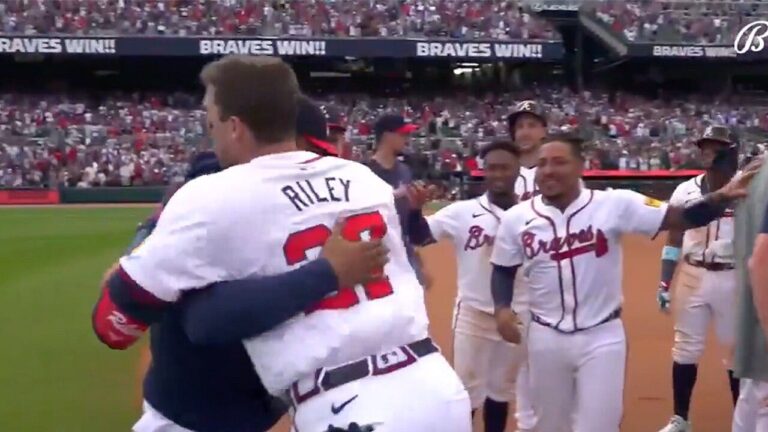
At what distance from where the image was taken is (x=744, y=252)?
3.98 metres

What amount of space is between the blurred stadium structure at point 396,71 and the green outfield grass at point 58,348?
13.6 m

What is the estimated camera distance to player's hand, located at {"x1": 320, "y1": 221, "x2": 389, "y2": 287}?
2.26m

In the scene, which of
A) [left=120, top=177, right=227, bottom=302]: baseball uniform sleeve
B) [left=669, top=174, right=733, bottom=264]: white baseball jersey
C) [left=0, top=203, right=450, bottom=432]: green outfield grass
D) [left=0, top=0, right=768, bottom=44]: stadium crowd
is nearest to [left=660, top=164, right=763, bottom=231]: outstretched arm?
[left=669, top=174, right=733, bottom=264]: white baseball jersey

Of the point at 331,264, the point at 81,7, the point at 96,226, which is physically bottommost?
the point at 96,226

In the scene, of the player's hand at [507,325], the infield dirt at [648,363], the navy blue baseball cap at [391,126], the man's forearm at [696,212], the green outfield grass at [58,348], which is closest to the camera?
the man's forearm at [696,212]

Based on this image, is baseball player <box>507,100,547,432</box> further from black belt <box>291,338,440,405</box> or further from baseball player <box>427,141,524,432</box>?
black belt <box>291,338,440,405</box>

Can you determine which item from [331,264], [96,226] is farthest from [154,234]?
[96,226]

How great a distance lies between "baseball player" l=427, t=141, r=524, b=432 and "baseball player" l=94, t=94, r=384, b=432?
10.2ft

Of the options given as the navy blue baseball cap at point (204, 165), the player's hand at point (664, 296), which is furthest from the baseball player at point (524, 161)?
the navy blue baseball cap at point (204, 165)

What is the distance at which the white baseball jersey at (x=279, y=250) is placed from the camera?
7.18 ft

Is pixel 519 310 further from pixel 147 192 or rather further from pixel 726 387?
pixel 147 192

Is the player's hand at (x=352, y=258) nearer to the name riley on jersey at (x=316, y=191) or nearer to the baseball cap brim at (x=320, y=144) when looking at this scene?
the name riley on jersey at (x=316, y=191)

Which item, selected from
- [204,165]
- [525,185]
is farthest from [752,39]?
[204,165]

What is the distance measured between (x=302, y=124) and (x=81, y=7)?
35.2m
